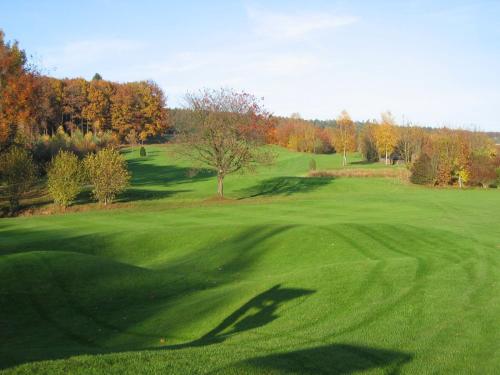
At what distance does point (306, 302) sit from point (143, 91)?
102226mm

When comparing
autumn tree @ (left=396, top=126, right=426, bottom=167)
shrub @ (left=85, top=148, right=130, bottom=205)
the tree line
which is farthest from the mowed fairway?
the tree line

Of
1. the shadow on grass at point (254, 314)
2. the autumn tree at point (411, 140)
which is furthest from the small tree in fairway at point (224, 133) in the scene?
the autumn tree at point (411, 140)

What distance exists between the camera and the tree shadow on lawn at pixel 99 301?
12.0m

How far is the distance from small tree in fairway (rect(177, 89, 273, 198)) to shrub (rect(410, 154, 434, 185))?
76.4 feet

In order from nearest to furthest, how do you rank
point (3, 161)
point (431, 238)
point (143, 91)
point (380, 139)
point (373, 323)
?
1. point (373, 323)
2. point (431, 238)
3. point (3, 161)
4. point (380, 139)
5. point (143, 91)

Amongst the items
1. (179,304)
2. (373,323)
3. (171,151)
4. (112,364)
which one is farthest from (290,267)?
(171,151)

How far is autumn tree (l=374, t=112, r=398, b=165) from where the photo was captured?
3656 inches

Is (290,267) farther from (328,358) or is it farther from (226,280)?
(328,358)

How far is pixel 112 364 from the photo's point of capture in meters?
7.26

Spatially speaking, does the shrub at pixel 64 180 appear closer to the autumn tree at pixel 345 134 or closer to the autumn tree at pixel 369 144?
the autumn tree at pixel 345 134

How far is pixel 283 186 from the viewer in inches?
2258

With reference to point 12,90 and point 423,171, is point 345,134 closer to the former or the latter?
point 423,171

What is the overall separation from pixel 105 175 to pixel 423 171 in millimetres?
37001

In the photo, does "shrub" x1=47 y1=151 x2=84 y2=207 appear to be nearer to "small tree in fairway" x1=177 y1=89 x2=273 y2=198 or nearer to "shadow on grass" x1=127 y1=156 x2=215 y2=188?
"small tree in fairway" x1=177 y1=89 x2=273 y2=198
